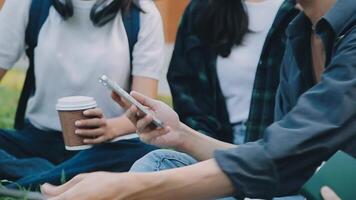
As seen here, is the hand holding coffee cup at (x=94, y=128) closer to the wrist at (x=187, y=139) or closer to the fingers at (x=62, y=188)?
the wrist at (x=187, y=139)

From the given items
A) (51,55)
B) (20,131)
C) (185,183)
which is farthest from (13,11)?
(185,183)

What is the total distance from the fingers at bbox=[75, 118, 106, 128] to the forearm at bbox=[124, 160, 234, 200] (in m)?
1.06

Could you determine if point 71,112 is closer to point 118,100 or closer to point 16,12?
point 118,100

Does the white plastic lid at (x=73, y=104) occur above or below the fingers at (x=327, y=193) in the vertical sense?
below

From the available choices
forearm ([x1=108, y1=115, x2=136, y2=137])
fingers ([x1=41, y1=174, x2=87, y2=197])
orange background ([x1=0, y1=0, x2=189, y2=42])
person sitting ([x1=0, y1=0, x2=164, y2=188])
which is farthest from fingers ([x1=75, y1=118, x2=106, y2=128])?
orange background ([x1=0, y1=0, x2=189, y2=42])

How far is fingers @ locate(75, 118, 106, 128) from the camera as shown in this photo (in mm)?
3149

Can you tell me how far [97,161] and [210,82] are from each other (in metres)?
0.63

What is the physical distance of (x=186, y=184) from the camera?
214cm

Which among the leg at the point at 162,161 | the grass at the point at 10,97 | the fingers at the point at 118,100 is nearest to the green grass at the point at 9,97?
the grass at the point at 10,97

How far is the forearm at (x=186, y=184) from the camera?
2.11 m

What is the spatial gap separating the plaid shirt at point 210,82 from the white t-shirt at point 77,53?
162 mm

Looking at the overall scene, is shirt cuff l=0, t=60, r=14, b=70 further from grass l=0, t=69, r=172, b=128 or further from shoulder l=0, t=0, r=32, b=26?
grass l=0, t=69, r=172, b=128

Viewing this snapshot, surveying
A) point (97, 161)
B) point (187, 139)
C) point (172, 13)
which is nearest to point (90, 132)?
point (97, 161)

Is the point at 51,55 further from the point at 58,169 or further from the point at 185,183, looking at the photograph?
the point at 185,183
